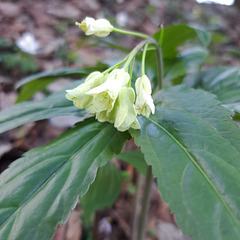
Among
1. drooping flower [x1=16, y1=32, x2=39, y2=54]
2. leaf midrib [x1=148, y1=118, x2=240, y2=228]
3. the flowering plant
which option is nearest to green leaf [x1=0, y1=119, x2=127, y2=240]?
the flowering plant

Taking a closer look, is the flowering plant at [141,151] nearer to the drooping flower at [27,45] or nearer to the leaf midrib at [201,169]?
the leaf midrib at [201,169]

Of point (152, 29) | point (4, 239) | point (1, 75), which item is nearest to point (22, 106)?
point (4, 239)

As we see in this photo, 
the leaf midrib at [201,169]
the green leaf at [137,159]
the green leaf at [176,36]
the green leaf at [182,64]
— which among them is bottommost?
the leaf midrib at [201,169]

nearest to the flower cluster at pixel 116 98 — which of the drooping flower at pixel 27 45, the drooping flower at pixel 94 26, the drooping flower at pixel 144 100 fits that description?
the drooping flower at pixel 144 100

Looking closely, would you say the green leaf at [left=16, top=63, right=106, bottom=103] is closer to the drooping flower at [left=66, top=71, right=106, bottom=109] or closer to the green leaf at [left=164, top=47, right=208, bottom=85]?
the green leaf at [left=164, top=47, right=208, bottom=85]

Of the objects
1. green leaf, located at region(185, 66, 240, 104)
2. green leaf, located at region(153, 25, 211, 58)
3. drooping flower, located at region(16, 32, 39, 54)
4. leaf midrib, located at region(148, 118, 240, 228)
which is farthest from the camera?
drooping flower, located at region(16, 32, 39, 54)

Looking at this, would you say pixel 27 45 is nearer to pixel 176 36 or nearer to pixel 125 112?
pixel 176 36
